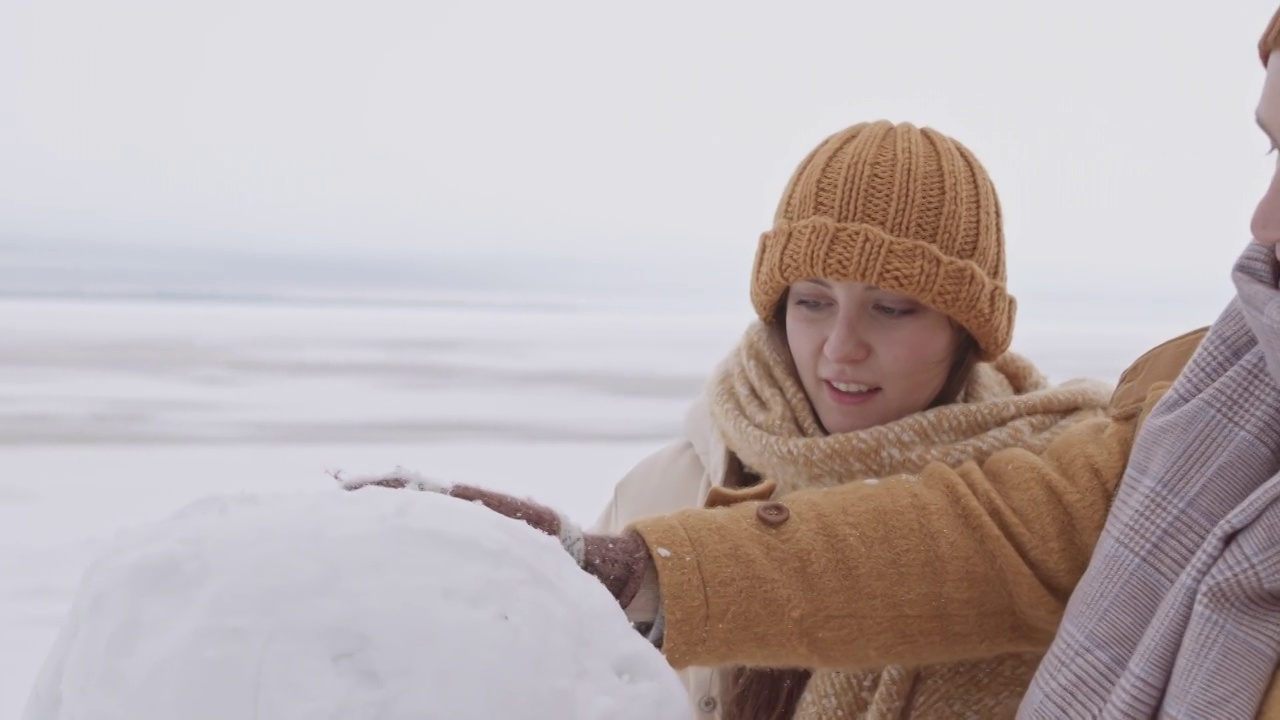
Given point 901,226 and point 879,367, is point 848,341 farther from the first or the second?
point 901,226

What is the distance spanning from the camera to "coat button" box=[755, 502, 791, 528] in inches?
57.9

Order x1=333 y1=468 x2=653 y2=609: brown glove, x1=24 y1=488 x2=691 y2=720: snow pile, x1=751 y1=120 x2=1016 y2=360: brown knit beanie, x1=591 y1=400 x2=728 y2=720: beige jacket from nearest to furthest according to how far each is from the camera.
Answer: x1=24 y1=488 x2=691 y2=720: snow pile, x1=333 y1=468 x2=653 y2=609: brown glove, x1=751 y1=120 x2=1016 y2=360: brown knit beanie, x1=591 y1=400 x2=728 y2=720: beige jacket

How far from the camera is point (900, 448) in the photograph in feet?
6.03

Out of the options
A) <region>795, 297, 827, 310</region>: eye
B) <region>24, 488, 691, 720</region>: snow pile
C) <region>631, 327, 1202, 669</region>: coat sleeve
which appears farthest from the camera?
<region>795, 297, 827, 310</region>: eye

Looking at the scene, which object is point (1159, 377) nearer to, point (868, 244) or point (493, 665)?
point (868, 244)

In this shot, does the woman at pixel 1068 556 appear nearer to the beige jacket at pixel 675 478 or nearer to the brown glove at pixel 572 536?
the brown glove at pixel 572 536

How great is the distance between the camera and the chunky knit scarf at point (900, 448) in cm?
175

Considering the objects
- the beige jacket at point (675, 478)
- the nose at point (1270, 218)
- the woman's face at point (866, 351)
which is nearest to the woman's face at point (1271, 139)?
the nose at point (1270, 218)

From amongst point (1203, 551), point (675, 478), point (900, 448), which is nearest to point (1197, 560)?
point (1203, 551)

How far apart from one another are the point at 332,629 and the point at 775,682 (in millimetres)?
1238

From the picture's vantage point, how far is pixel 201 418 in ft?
26.9

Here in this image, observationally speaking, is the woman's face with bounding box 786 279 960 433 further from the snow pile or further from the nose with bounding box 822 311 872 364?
the snow pile

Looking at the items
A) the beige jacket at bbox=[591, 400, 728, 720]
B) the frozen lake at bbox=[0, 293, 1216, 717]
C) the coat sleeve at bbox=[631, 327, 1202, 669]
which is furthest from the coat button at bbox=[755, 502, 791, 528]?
the frozen lake at bbox=[0, 293, 1216, 717]

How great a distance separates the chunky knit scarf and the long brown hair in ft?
0.11
